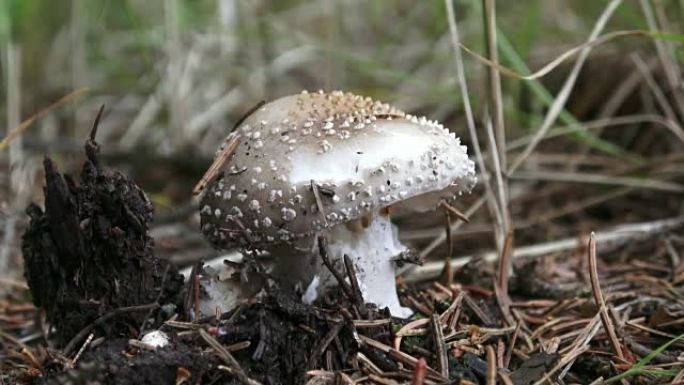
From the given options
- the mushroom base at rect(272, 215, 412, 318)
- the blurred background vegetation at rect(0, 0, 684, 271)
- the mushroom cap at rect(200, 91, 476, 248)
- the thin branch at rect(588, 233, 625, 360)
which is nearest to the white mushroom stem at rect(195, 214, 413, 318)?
the mushroom base at rect(272, 215, 412, 318)

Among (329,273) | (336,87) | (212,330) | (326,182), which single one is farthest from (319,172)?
(336,87)

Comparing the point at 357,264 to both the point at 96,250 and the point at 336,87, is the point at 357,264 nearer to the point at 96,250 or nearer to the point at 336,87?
the point at 96,250

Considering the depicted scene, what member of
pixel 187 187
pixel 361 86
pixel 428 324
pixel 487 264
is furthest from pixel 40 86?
pixel 428 324

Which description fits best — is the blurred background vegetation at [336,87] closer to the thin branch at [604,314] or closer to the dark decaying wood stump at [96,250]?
the thin branch at [604,314]

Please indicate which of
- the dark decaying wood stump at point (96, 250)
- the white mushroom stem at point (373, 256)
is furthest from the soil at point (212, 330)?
the white mushroom stem at point (373, 256)

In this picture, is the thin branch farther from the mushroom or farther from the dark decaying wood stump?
the dark decaying wood stump
